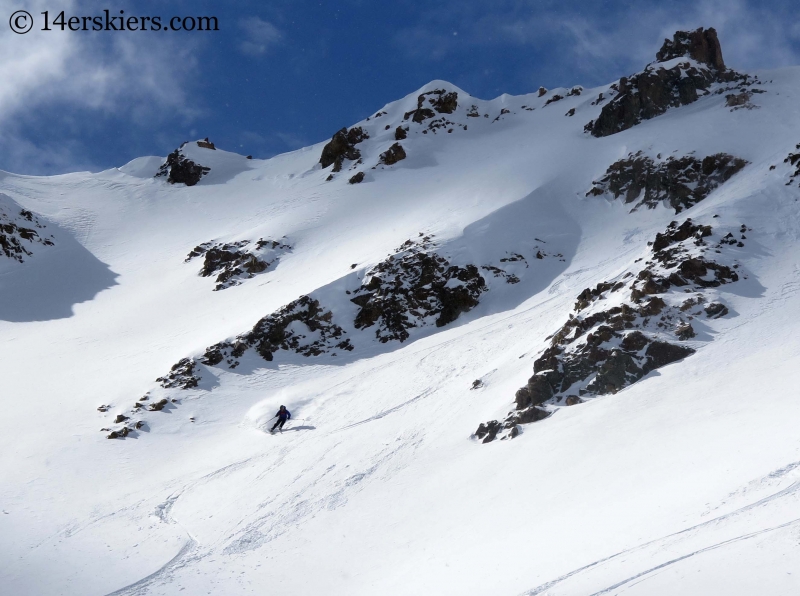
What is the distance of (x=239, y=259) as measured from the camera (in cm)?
4369

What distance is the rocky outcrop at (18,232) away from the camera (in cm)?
4906

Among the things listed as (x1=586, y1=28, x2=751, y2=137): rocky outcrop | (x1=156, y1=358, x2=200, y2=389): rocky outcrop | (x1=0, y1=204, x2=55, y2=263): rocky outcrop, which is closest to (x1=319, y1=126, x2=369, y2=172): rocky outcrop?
(x1=586, y1=28, x2=751, y2=137): rocky outcrop

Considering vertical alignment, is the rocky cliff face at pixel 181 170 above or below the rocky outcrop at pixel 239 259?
above

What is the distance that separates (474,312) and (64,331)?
78.1 feet

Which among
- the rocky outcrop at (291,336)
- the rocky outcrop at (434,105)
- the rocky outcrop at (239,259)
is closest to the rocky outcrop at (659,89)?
the rocky outcrop at (434,105)

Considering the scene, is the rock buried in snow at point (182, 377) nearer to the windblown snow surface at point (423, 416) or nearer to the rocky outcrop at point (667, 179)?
the windblown snow surface at point (423, 416)

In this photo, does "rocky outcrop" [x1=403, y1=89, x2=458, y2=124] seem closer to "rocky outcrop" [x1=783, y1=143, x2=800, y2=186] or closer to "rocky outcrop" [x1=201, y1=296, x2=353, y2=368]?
"rocky outcrop" [x1=201, y1=296, x2=353, y2=368]

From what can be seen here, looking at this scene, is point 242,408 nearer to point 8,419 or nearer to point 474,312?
point 8,419

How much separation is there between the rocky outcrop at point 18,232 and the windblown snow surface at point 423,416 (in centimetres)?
102

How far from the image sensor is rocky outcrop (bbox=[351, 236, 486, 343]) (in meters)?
34.2

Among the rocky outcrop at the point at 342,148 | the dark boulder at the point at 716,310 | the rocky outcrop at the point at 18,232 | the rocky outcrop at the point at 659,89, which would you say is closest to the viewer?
the dark boulder at the point at 716,310

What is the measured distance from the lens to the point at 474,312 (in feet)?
112

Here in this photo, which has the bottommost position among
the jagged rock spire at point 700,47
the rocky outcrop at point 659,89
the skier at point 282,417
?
the skier at point 282,417

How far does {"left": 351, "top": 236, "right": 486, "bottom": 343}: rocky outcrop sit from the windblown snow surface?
0.85m
